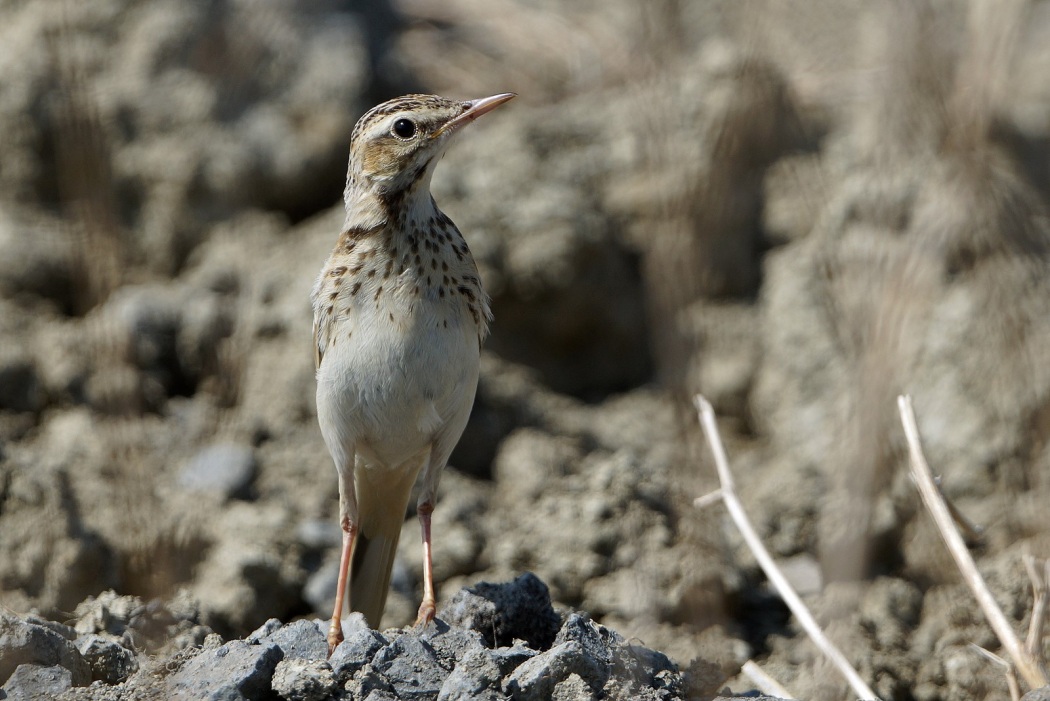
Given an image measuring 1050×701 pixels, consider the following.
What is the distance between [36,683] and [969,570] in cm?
300

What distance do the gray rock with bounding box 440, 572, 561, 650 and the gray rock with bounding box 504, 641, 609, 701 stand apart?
2.21ft

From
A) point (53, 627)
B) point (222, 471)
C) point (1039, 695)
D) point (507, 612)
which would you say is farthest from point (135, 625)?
point (1039, 695)

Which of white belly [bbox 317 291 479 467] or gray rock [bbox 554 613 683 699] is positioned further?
white belly [bbox 317 291 479 467]

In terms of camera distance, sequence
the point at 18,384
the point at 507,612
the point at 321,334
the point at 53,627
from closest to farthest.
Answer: the point at 53,627, the point at 507,612, the point at 321,334, the point at 18,384

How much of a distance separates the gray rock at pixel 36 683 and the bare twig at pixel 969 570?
9.30ft

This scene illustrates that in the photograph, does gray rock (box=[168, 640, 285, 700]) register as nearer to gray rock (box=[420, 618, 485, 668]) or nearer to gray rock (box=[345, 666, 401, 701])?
gray rock (box=[345, 666, 401, 701])

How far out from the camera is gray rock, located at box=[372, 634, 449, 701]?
11.8ft

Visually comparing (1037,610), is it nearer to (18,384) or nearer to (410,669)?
(410,669)

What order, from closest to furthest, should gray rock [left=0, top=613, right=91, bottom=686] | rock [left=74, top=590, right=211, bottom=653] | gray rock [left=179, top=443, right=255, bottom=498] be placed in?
1. gray rock [left=0, top=613, right=91, bottom=686]
2. rock [left=74, top=590, right=211, bottom=653]
3. gray rock [left=179, top=443, right=255, bottom=498]

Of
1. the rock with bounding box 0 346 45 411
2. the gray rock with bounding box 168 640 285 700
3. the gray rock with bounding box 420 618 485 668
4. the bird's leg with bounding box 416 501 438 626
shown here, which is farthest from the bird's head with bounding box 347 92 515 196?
the rock with bounding box 0 346 45 411

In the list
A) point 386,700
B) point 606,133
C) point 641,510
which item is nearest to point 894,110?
point 386,700

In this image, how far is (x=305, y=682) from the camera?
345 cm

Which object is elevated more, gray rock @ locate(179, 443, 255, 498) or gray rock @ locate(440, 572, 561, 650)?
gray rock @ locate(440, 572, 561, 650)

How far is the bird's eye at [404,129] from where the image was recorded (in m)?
4.79
